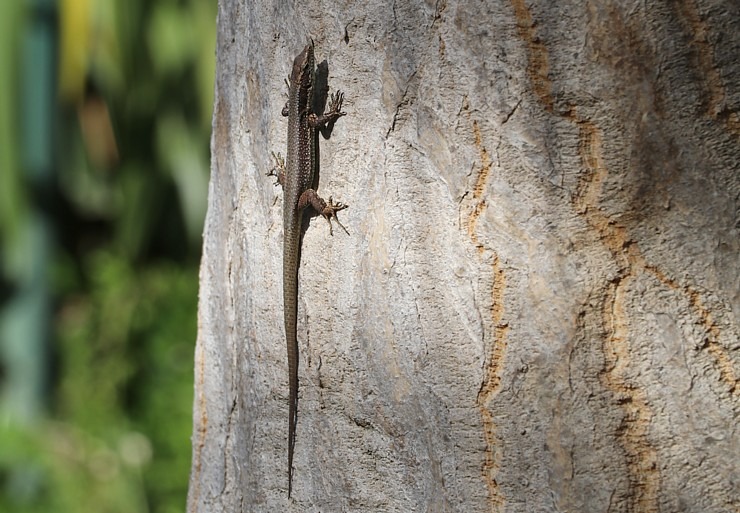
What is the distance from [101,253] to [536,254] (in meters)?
4.15

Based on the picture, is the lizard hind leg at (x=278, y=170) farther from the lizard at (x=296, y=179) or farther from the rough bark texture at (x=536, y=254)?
the rough bark texture at (x=536, y=254)

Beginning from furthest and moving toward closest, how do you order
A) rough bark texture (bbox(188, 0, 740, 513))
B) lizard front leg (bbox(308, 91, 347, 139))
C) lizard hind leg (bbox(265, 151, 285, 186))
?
1. lizard hind leg (bbox(265, 151, 285, 186))
2. lizard front leg (bbox(308, 91, 347, 139))
3. rough bark texture (bbox(188, 0, 740, 513))

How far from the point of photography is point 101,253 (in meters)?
4.93

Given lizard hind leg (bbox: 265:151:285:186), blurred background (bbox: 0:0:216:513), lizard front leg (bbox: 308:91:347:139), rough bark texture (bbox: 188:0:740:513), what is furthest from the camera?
blurred background (bbox: 0:0:216:513)

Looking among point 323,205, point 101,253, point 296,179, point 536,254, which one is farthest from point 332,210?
point 101,253

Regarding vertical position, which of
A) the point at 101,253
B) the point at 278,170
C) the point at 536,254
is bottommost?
the point at 536,254

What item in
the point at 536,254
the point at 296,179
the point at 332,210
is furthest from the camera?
the point at 296,179

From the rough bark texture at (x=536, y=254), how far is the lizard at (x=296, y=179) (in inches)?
1.9

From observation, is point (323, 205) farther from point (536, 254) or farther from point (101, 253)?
point (101, 253)

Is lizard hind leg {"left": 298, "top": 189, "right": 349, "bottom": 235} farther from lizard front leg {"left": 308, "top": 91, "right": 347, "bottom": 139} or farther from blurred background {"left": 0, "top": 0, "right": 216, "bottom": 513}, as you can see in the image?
blurred background {"left": 0, "top": 0, "right": 216, "bottom": 513}

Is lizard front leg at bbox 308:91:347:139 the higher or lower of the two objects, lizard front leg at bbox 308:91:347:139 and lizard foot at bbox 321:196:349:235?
the higher

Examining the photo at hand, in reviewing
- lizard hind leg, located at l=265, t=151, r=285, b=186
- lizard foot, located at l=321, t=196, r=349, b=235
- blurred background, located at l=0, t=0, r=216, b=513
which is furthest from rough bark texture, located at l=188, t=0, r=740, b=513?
blurred background, located at l=0, t=0, r=216, b=513

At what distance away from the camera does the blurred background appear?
3.97 m

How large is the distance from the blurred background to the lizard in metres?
2.49
